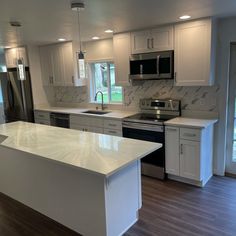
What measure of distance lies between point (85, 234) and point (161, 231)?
2.61 ft

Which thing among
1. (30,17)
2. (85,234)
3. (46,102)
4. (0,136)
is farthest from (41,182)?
(46,102)

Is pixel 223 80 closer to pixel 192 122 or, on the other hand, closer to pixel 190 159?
pixel 192 122

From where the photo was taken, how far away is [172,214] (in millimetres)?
2711

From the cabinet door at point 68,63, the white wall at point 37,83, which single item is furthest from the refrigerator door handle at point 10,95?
the cabinet door at point 68,63

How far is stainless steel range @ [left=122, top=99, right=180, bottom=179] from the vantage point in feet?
11.4

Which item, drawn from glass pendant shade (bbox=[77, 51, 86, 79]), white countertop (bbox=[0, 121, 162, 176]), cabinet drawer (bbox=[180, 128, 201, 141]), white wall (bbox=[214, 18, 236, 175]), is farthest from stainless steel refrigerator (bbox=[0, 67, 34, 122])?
white wall (bbox=[214, 18, 236, 175])

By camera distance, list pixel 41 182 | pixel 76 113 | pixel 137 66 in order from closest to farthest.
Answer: pixel 41 182 → pixel 137 66 → pixel 76 113

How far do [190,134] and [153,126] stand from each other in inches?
22.5

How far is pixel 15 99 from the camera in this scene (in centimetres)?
546

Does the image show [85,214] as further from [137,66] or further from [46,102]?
[46,102]

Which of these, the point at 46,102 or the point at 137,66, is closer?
the point at 137,66

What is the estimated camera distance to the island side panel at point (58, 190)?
6.89 ft

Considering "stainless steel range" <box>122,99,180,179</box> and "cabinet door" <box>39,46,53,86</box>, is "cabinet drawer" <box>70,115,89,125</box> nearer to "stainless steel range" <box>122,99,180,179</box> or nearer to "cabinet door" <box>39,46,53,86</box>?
"stainless steel range" <box>122,99,180,179</box>

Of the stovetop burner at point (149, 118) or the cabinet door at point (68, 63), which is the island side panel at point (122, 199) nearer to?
the stovetop burner at point (149, 118)
